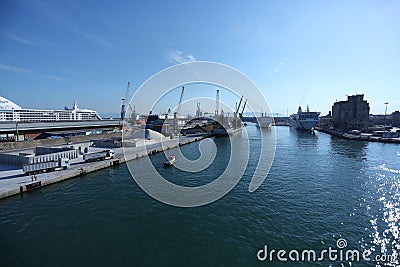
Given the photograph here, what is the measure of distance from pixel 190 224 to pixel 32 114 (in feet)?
265

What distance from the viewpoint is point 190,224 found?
10.1 metres

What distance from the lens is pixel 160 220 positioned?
1044 centimetres

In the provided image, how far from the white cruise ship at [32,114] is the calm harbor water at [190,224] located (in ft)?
210

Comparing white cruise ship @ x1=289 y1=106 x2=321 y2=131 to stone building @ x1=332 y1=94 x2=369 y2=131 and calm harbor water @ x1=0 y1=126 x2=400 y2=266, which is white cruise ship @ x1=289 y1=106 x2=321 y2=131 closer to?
stone building @ x1=332 y1=94 x2=369 y2=131

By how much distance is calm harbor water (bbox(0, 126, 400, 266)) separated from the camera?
25.2ft

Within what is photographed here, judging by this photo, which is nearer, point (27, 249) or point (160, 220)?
point (27, 249)

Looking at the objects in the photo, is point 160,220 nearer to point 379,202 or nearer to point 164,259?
point 164,259

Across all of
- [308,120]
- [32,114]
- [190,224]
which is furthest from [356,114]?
[32,114]

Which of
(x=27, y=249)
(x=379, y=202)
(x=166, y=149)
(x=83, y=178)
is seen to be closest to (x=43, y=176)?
(x=83, y=178)

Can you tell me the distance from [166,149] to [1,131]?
2282 centimetres

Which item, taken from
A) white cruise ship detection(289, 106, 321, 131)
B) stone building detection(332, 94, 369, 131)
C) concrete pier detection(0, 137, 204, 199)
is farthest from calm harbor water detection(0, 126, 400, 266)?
white cruise ship detection(289, 106, 321, 131)

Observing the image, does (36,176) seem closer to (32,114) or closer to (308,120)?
(32,114)

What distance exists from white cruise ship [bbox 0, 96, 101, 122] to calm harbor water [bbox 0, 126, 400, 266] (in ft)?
210

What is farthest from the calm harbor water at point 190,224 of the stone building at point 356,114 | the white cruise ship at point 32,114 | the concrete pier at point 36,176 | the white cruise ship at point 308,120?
the white cruise ship at point 308,120
